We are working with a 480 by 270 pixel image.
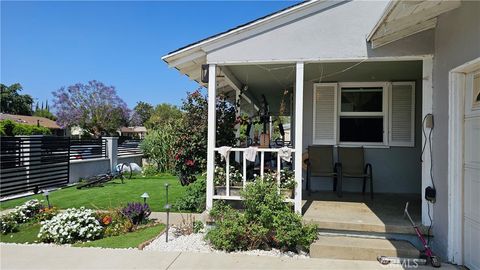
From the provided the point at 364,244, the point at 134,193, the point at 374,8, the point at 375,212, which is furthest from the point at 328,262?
the point at 134,193

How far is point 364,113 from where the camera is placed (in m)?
6.97

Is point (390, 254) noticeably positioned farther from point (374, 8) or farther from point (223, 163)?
point (374, 8)

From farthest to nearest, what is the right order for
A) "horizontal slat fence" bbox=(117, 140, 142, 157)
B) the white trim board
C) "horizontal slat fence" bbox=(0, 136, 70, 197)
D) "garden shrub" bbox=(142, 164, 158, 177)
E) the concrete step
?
"horizontal slat fence" bbox=(117, 140, 142, 157) → "garden shrub" bbox=(142, 164, 158, 177) → "horizontal slat fence" bbox=(0, 136, 70, 197) → the concrete step → the white trim board

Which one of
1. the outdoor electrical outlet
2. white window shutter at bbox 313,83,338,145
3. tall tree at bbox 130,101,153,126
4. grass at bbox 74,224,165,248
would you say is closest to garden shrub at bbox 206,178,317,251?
grass at bbox 74,224,165,248

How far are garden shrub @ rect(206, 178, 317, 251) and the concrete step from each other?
170mm

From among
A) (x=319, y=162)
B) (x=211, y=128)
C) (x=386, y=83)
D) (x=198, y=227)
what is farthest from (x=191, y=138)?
(x=386, y=83)

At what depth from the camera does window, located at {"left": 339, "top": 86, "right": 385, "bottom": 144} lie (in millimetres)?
6953

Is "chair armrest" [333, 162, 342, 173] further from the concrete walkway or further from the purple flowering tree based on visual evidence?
the purple flowering tree

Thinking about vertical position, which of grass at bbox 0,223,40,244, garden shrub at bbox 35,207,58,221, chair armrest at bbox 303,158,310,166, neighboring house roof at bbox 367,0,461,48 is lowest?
grass at bbox 0,223,40,244

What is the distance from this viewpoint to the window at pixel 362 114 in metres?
6.95

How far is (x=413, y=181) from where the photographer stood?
6828mm

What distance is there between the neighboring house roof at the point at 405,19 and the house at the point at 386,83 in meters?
0.02

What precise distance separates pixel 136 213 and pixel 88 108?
128 feet

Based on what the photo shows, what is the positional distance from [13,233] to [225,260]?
401 centimetres
